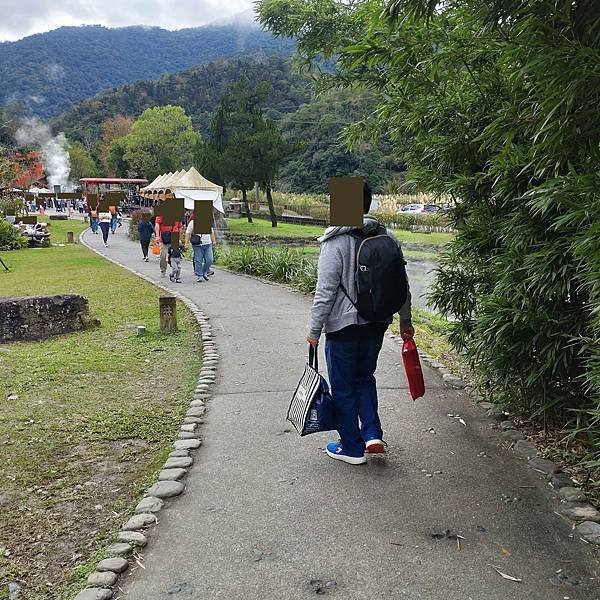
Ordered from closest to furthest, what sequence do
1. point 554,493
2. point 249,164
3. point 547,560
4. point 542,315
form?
1. point 547,560
2. point 554,493
3. point 542,315
4. point 249,164

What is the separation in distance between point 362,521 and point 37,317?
653 cm

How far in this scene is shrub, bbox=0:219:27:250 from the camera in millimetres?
23500

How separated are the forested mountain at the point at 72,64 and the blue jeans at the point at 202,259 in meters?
132

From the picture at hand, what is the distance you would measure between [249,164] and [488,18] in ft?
99.8

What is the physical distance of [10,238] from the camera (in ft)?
78.5

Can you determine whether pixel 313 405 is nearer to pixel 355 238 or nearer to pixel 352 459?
pixel 352 459

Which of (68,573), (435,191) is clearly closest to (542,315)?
(435,191)

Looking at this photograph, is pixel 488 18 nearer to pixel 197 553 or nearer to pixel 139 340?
pixel 197 553

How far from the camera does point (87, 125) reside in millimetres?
87188

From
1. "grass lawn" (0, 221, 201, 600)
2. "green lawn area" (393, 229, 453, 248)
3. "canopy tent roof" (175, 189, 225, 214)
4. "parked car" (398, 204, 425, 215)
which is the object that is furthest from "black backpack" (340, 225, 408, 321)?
"parked car" (398, 204, 425, 215)

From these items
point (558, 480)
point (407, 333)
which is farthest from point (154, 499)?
point (558, 480)

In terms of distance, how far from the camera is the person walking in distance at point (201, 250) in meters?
13.5

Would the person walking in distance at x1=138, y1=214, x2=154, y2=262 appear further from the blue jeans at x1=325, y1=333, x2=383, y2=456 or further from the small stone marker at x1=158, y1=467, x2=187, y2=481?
the blue jeans at x1=325, y1=333, x2=383, y2=456

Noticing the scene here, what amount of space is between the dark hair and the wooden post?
4936 mm
